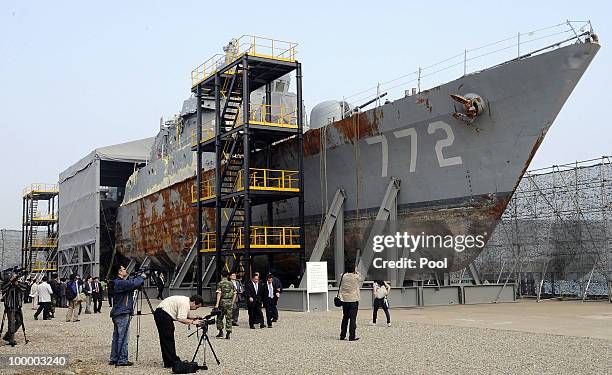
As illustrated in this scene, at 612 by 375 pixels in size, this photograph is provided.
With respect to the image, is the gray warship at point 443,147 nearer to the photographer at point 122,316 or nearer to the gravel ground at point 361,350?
the gravel ground at point 361,350

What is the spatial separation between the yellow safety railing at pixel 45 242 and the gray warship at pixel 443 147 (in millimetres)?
31750

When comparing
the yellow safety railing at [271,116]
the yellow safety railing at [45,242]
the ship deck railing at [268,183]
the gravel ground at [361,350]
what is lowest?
the gravel ground at [361,350]

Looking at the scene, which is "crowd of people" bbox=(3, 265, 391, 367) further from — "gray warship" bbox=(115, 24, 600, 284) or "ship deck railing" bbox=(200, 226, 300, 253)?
"ship deck railing" bbox=(200, 226, 300, 253)

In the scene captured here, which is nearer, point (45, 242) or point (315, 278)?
point (315, 278)

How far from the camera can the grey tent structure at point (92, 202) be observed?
3856 cm

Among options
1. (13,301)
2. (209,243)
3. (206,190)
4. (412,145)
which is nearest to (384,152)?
(412,145)

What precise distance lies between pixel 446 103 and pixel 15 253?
55.0 m

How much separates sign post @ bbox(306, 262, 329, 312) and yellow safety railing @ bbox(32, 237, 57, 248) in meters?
37.7

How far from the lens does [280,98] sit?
29438 mm

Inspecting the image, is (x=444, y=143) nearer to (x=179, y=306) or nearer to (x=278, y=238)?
(x=278, y=238)

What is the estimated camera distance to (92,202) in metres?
38.8

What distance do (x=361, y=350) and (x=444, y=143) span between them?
967 centimetres

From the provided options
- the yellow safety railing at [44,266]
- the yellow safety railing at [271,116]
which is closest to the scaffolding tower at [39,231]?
the yellow safety railing at [44,266]

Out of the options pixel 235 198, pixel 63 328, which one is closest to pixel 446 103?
pixel 235 198
